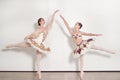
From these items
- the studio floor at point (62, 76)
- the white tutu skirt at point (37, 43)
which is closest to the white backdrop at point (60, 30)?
the studio floor at point (62, 76)

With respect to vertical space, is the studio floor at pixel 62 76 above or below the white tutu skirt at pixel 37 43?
below

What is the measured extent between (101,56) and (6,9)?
146 centimetres

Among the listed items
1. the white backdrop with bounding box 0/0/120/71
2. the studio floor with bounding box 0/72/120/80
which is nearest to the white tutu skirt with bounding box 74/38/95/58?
the studio floor with bounding box 0/72/120/80

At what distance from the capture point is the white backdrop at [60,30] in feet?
10.3

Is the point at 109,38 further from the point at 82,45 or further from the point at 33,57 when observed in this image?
the point at 33,57

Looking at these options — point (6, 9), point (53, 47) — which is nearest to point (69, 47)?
point (53, 47)

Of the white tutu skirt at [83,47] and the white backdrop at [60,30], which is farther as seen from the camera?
the white backdrop at [60,30]

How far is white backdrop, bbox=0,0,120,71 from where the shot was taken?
123 inches

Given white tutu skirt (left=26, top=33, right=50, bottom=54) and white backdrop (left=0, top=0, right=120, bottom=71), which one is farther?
white backdrop (left=0, top=0, right=120, bottom=71)

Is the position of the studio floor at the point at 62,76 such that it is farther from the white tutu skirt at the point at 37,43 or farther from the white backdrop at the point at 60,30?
the white tutu skirt at the point at 37,43

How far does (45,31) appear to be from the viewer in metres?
2.82

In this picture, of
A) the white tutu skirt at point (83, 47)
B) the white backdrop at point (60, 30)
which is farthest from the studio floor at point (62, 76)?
the white tutu skirt at point (83, 47)

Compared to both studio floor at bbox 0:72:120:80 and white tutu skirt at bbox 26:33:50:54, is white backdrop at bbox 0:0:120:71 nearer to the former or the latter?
studio floor at bbox 0:72:120:80

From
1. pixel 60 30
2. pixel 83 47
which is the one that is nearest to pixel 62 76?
pixel 83 47
